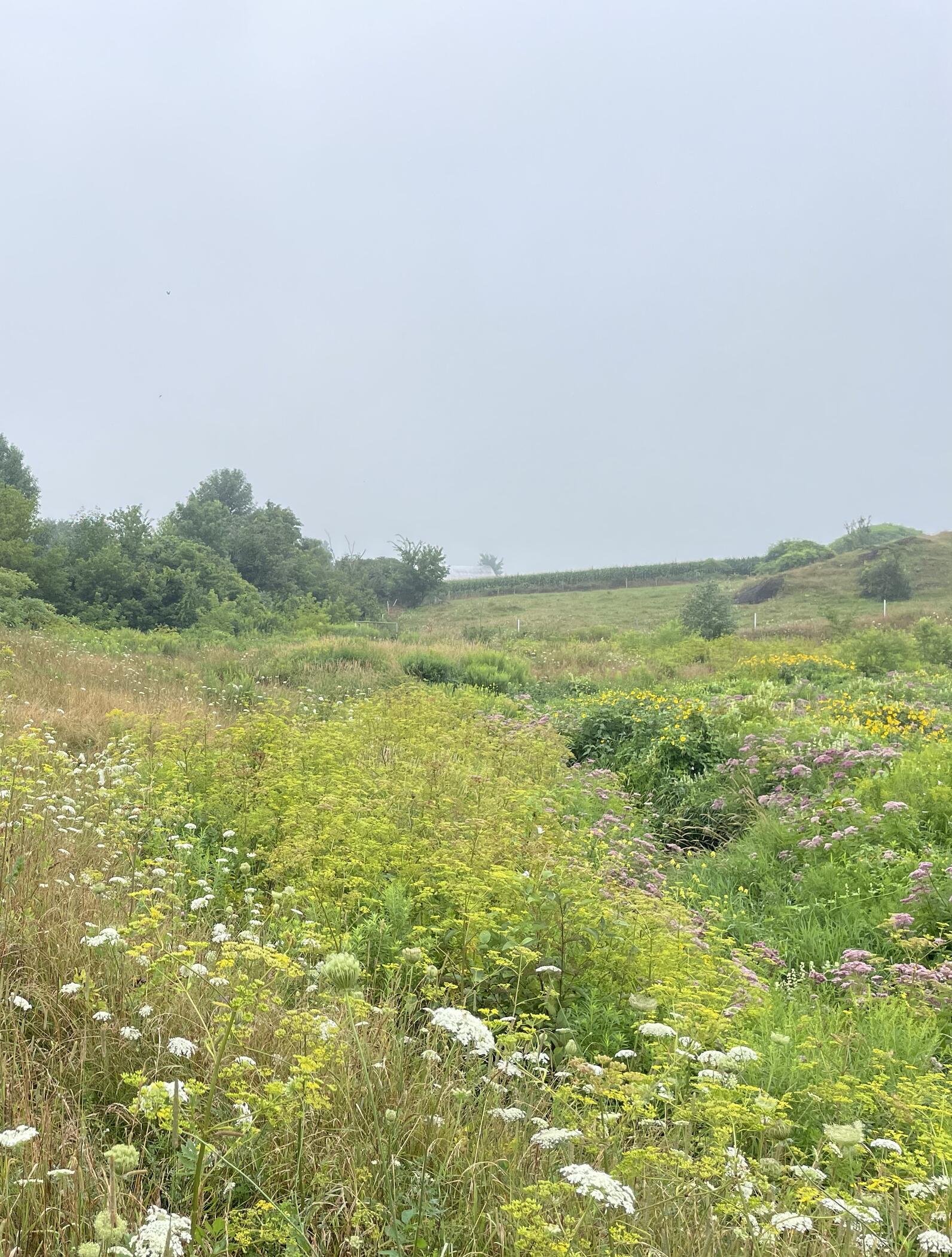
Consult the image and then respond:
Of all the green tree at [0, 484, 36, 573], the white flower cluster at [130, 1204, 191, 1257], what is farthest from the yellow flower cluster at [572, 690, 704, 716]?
the green tree at [0, 484, 36, 573]

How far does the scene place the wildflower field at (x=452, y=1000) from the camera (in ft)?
5.24

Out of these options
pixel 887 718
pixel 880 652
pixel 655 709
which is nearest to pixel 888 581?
pixel 880 652

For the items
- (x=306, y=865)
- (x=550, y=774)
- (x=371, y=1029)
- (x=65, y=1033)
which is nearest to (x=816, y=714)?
(x=550, y=774)

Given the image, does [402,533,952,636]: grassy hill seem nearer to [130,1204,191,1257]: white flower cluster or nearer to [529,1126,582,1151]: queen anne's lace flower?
[529,1126,582,1151]: queen anne's lace flower

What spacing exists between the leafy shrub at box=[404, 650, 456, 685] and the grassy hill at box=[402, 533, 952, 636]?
12100 millimetres

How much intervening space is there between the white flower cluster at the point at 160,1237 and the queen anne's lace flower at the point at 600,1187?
2.24 feet

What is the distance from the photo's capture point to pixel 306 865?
328 cm

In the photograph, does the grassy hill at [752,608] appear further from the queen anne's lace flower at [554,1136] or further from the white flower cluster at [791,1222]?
the white flower cluster at [791,1222]

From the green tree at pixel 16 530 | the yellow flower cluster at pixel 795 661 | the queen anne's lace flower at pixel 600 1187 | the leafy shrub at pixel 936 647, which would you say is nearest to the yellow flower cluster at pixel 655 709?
the yellow flower cluster at pixel 795 661

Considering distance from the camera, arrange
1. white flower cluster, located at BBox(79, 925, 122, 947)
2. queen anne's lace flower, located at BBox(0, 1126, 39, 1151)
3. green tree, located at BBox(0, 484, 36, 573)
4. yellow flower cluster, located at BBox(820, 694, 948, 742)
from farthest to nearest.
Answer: green tree, located at BBox(0, 484, 36, 573)
yellow flower cluster, located at BBox(820, 694, 948, 742)
white flower cluster, located at BBox(79, 925, 122, 947)
queen anne's lace flower, located at BBox(0, 1126, 39, 1151)

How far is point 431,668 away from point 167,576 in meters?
16.1

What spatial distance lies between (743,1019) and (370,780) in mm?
2609

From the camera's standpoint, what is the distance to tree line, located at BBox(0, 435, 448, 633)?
25406 millimetres

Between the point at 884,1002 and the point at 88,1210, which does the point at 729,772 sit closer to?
the point at 884,1002
